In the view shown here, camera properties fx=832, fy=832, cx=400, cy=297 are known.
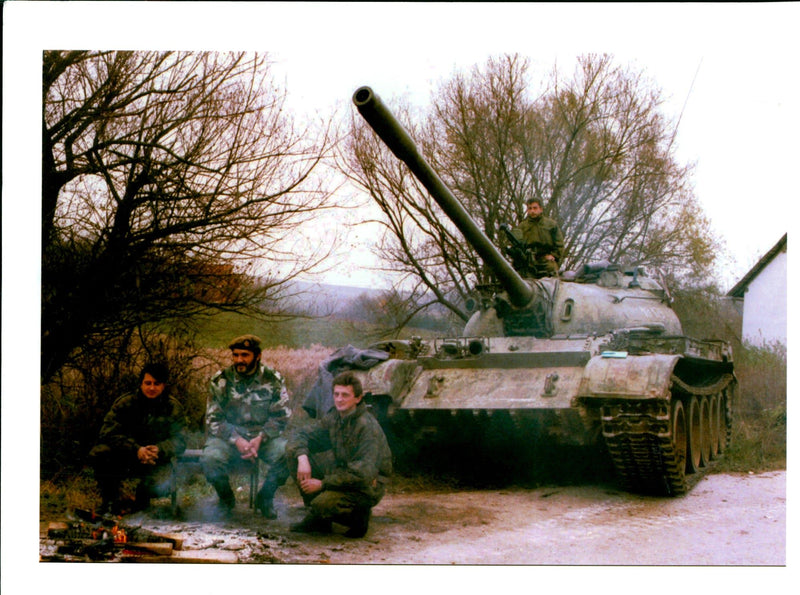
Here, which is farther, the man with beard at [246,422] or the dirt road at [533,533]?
the man with beard at [246,422]

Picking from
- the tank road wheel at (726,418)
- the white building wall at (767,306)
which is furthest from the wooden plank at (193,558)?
the tank road wheel at (726,418)

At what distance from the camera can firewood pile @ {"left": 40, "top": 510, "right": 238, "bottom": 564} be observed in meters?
6.22

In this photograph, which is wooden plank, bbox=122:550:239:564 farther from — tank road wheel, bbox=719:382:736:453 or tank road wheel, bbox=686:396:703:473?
tank road wheel, bbox=719:382:736:453

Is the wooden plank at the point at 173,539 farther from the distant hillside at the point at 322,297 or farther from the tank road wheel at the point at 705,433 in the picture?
the tank road wheel at the point at 705,433

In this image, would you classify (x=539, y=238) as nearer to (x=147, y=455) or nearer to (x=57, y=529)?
(x=147, y=455)

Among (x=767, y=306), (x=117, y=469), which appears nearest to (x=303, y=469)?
(x=117, y=469)

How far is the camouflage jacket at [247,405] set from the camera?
6.57 meters

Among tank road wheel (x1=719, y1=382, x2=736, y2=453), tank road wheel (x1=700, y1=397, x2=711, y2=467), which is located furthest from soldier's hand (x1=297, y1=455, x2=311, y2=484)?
tank road wheel (x1=719, y1=382, x2=736, y2=453)

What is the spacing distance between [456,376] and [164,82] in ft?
12.1

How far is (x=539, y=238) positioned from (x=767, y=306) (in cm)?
236

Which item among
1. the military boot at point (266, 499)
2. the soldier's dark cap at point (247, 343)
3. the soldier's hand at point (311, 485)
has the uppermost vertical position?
the soldier's dark cap at point (247, 343)

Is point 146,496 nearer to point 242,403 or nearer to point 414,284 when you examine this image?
point 242,403

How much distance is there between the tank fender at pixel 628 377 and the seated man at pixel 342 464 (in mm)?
1864

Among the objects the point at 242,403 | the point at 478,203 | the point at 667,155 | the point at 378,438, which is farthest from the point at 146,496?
the point at 667,155
